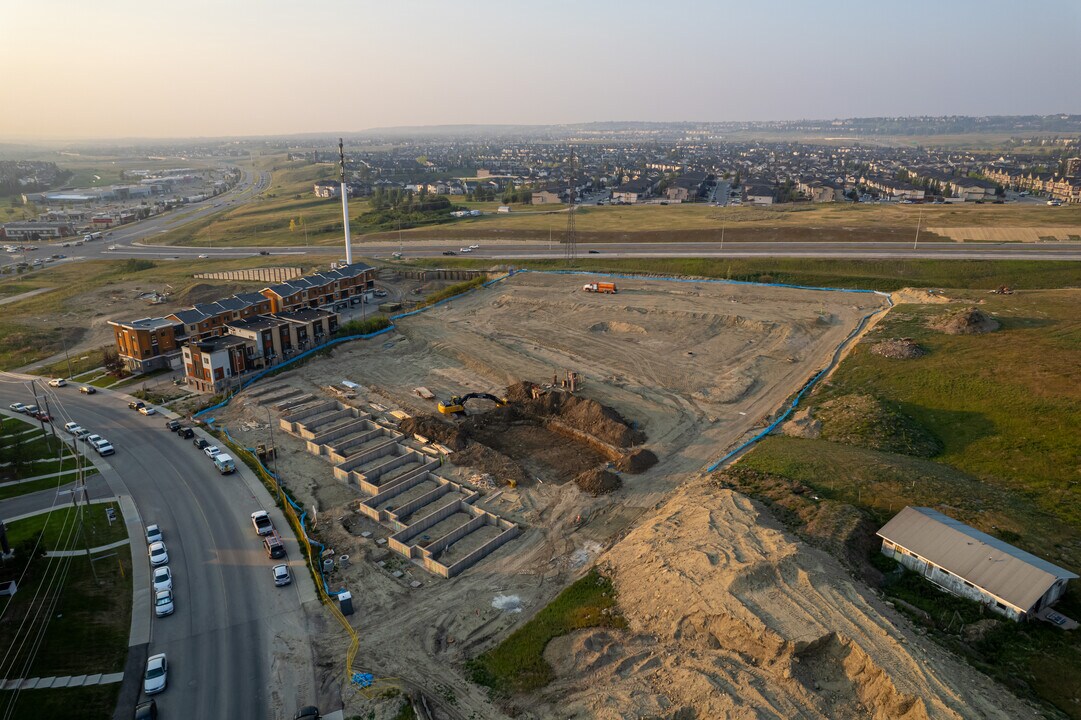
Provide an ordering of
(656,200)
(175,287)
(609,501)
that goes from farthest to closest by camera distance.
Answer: (656,200) → (175,287) → (609,501)

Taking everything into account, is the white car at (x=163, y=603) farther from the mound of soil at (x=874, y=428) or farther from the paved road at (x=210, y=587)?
the mound of soil at (x=874, y=428)

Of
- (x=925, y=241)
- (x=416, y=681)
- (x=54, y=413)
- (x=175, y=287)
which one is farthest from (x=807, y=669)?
(x=925, y=241)

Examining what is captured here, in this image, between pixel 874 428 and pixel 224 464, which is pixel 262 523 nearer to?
pixel 224 464

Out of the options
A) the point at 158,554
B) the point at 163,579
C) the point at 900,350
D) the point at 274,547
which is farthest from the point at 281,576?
the point at 900,350

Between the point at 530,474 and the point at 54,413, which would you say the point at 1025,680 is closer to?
the point at 530,474

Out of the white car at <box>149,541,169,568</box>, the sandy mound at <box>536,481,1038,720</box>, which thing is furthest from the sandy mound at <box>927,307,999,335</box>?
the white car at <box>149,541,169,568</box>

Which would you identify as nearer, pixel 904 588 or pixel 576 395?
pixel 904 588

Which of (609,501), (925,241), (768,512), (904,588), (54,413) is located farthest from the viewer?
(925,241)
